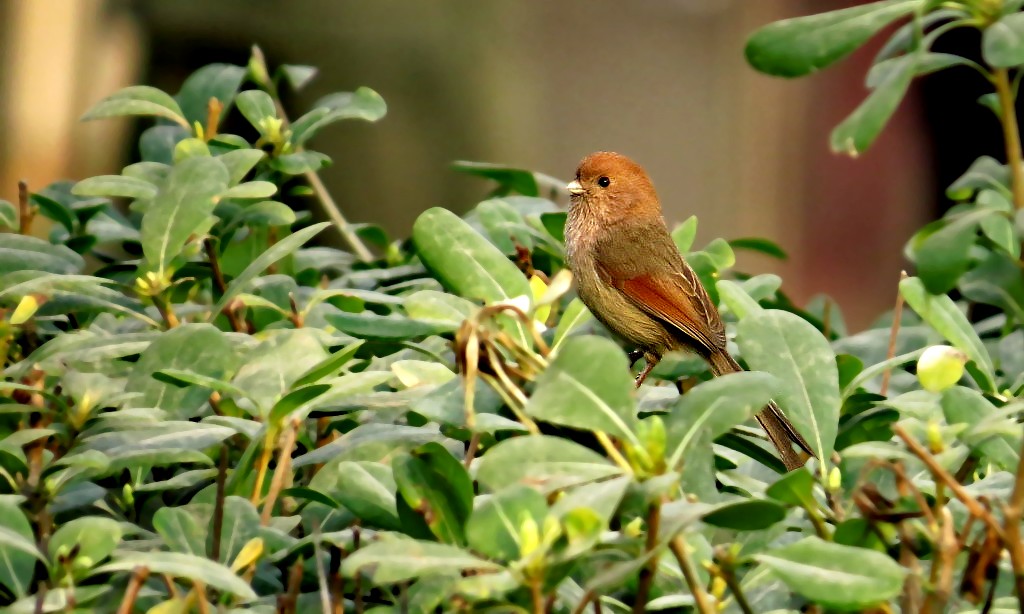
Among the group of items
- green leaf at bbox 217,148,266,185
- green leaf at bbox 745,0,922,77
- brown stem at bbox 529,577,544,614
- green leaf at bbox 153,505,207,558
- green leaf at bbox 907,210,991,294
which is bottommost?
green leaf at bbox 153,505,207,558

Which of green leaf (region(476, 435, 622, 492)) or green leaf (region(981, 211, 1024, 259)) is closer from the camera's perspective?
green leaf (region(476, 435, 622, 492))

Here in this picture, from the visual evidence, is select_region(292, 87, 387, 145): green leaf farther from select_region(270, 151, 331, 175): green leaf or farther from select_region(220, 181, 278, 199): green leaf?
select_region(220, 181, 278, 199): green leaf

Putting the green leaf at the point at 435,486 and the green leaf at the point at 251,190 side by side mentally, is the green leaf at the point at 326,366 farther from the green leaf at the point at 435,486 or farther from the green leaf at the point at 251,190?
the green leaf at the point at 251,190

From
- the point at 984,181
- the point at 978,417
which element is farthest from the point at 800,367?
the point at 984,181

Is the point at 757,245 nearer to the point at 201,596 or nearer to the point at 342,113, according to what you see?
the point at 342,113

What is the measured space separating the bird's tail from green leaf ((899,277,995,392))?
27 cm

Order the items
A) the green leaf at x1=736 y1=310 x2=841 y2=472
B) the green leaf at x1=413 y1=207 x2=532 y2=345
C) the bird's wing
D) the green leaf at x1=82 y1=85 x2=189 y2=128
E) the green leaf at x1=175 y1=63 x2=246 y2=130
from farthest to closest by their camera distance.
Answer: the bird's wing < the green leaf at x1=175 y1=63 x2=246 y2=130 < the green leaf at x1=82 y1=85 x2=189 y2=128 < the green leaf at x1=413 y1=207 x2=532 y2=345 < the green leaf at x1=736 y1=310 x2=841 y2=472

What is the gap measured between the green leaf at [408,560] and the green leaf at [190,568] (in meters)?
0.08

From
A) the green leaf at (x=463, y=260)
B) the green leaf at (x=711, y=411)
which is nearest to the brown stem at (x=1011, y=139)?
the green leaf at (x=711, y=411)

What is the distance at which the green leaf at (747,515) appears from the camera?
995 mm

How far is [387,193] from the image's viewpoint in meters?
5.83

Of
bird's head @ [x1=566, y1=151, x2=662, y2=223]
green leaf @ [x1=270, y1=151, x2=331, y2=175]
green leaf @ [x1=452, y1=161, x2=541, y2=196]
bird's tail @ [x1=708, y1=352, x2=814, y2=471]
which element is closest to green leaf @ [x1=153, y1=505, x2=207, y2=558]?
bird's tail @ [x1=708, y1=352, x2=814, y2=471]

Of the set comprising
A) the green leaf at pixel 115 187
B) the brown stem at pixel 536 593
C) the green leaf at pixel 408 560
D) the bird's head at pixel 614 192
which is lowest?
the bird's head at pixel 614 192

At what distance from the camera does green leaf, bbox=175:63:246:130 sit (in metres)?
2.16
